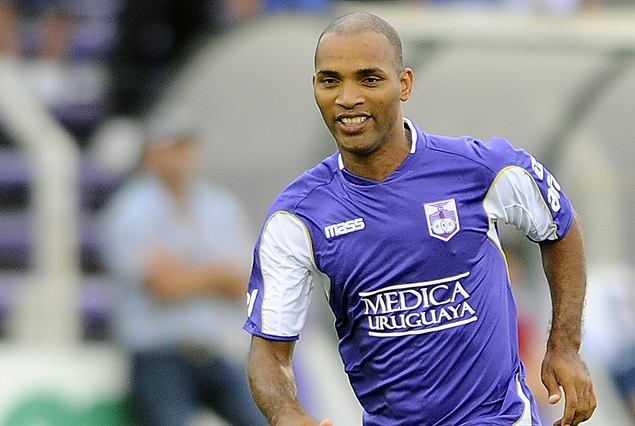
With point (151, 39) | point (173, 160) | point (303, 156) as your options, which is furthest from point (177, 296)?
point (151, 39)

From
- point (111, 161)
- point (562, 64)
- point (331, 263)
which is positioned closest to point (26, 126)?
point (111, 161)

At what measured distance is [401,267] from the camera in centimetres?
384

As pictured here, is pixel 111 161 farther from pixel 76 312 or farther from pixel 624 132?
pixel 624 132

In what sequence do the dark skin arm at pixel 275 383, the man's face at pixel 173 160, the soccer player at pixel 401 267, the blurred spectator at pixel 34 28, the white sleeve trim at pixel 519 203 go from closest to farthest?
the dark skin arm at pixel 275 383 → the soccer player at pixel 401 267 → the white sleeve trim at pixel 519 203 → the man's face at pixel 173 160 → the blurred spectator at pixel 34 28

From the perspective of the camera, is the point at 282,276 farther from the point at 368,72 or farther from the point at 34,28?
the point at 34,28

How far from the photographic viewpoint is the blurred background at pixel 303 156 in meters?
7.75

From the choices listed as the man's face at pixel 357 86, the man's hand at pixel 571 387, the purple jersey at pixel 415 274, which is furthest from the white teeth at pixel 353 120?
the man's hand at pixel 571 387

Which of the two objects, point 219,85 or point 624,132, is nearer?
point 624,132

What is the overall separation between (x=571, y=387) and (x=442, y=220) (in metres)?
0.66

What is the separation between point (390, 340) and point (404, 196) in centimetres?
45

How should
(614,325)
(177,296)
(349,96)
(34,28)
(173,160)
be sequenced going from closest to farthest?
(349,96)
(177,296)
(173,160)
(614,325)
(34,28)

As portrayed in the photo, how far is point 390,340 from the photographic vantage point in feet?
12.8

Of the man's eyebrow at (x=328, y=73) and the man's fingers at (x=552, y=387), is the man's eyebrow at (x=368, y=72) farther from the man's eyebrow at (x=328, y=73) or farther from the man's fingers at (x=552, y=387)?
the man's fingers at (x=552, y=387)

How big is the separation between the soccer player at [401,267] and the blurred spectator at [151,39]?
20.0 feet
